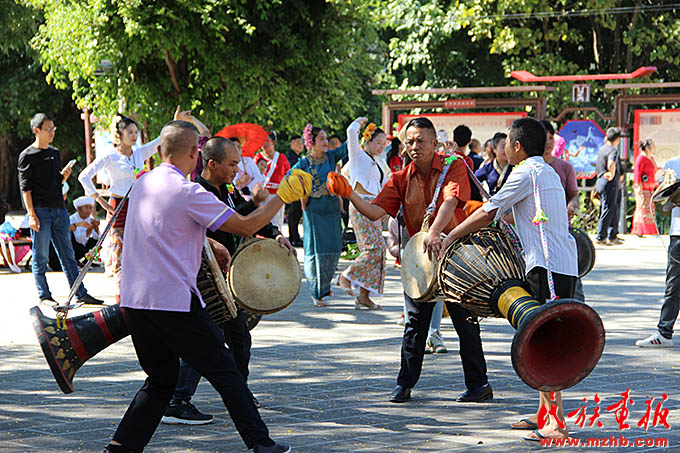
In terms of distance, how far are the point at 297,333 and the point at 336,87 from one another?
711 centimetres

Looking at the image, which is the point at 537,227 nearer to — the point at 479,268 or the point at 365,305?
the point at 479,268

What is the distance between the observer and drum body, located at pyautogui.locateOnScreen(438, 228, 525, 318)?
5672mm

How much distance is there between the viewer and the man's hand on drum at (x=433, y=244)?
244 inches

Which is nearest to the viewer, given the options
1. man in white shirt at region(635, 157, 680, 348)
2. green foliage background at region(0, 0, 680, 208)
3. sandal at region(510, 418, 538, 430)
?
sandal at region(510, 418, 538, 430)

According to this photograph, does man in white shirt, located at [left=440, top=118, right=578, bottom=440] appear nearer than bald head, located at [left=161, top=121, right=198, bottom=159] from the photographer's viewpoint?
No

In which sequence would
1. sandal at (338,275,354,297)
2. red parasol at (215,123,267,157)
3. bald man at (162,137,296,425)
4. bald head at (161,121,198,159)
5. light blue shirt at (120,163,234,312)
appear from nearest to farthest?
light blue shirt at (120,163,234,312)
bald head at (161,121,198,159)
bald man at (162,137,296,425)
red parasol at (215,123,267,157)
sandal at (338,275,354,297)

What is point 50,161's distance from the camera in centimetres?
1097

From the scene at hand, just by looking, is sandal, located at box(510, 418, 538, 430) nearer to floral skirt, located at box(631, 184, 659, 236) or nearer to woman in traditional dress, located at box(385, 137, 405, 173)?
woman in traditional dress, located at box(385, 137, 405, 173)

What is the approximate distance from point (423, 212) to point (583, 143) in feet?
49.0

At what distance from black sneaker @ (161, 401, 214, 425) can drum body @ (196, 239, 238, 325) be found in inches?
32.8

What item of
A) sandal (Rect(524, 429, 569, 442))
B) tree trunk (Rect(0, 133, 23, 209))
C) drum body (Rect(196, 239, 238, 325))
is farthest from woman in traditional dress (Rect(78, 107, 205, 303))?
tree trunk (Rect(0, 133, 23, 209))

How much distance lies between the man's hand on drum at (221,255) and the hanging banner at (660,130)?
16.1 m

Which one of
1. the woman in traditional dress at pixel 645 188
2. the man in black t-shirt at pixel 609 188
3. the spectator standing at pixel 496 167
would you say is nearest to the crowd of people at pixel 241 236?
the spectator standing at pixel 496 167

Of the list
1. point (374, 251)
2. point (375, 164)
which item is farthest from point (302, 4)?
point (374, 251)
